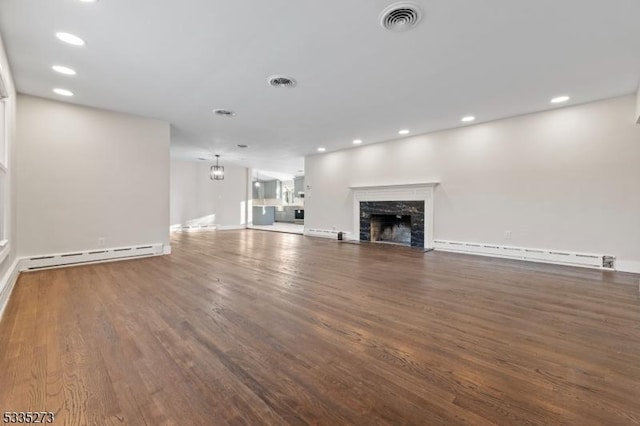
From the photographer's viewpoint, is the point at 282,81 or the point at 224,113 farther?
the point at 224,113

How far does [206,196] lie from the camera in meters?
10.6

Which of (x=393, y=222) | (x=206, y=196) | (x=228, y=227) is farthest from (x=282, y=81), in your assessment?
(x=228, y=227)

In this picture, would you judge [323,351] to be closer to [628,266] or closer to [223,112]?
[223,112]

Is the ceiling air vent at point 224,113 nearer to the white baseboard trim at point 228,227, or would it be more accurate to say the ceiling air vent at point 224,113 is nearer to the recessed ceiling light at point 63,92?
the recessed ceiling light at point 63,92

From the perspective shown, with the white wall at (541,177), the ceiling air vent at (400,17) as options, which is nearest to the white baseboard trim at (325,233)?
the white wall at (541,177)

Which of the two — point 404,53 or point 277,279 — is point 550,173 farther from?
point 277,279

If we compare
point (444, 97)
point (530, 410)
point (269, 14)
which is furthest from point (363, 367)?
point (444, 97)

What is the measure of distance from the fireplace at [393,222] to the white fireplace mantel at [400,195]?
3.8 inches

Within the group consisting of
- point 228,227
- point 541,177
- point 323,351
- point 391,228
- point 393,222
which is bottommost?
point 323,351

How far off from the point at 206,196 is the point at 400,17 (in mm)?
9931

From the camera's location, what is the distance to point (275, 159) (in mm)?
9305

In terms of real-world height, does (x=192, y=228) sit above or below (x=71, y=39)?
below

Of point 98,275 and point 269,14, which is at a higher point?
point 269,14

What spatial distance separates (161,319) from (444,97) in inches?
178
